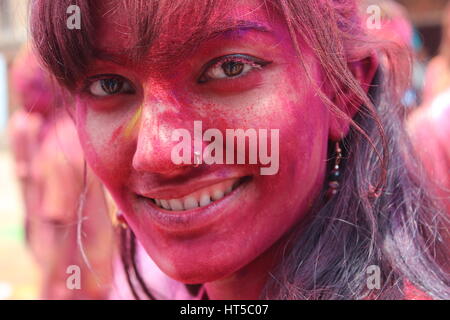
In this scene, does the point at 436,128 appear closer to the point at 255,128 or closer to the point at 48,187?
the point at 255,128

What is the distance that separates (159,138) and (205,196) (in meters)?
0.12

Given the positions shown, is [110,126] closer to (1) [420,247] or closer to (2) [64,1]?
(2) [64,1]

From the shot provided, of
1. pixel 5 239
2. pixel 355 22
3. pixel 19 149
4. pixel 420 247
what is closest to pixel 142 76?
pixel 355 22

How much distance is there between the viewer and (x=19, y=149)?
127 inches

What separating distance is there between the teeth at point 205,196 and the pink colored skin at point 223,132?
1 cm

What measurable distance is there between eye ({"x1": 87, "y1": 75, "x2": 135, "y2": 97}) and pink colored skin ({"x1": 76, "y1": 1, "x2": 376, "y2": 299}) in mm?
10

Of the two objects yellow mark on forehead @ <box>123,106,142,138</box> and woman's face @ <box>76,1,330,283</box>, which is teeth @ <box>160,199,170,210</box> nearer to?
woman's face @ <box>76,1,330,283</box>

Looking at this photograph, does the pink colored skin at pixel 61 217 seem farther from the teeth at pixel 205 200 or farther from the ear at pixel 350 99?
the ear at pixel 350 99

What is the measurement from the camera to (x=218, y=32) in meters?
0.82

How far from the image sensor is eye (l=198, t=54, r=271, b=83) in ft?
2.78

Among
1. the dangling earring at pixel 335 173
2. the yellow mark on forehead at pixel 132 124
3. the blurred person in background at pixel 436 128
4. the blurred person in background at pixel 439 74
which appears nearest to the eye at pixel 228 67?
the yellow mark on forehead at pixel 132 124

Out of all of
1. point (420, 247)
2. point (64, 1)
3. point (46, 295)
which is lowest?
point (46, 295)

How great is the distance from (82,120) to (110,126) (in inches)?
2.9

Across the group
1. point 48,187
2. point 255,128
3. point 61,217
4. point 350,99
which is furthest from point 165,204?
point 48,187
